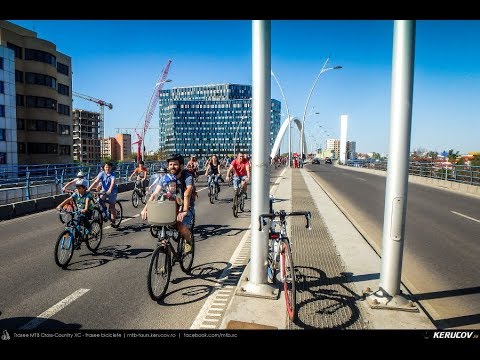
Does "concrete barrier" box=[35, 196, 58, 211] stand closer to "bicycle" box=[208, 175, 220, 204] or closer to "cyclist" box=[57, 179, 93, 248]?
"bicycle" box=[208, 175, 220, 204]

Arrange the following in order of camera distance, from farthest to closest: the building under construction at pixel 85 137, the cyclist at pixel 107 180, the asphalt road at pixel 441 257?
the building under construction at pixel 85 137 < the cyclist at pixel 107 180 < the asphalt road at pixel 441 257

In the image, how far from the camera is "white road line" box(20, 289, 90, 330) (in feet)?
12.0

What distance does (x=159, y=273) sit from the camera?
174 inches

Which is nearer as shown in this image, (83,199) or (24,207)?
(83,199)

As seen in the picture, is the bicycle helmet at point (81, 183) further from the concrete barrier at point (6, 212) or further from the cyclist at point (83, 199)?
the concrete barrier at point (6, 212)

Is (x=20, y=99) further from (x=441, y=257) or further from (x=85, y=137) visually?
(x=85, y=137)

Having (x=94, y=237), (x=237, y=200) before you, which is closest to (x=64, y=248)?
(x=94, y=237)

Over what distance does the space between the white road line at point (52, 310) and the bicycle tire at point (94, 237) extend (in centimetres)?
197

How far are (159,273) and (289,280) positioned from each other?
70.8 inches

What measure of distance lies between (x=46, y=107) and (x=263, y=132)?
5856 cm

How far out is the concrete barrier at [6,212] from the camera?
402 inches

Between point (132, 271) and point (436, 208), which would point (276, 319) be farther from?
point (436, 208)

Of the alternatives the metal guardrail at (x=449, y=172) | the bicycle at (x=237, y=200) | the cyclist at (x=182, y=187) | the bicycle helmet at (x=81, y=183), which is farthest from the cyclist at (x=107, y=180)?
the metal guardrail at (x=449, y=172)

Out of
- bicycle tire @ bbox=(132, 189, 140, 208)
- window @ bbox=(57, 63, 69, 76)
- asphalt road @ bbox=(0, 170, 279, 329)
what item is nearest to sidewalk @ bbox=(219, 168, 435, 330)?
asphalt road @ bbox=(0, 170, 279, 329)
